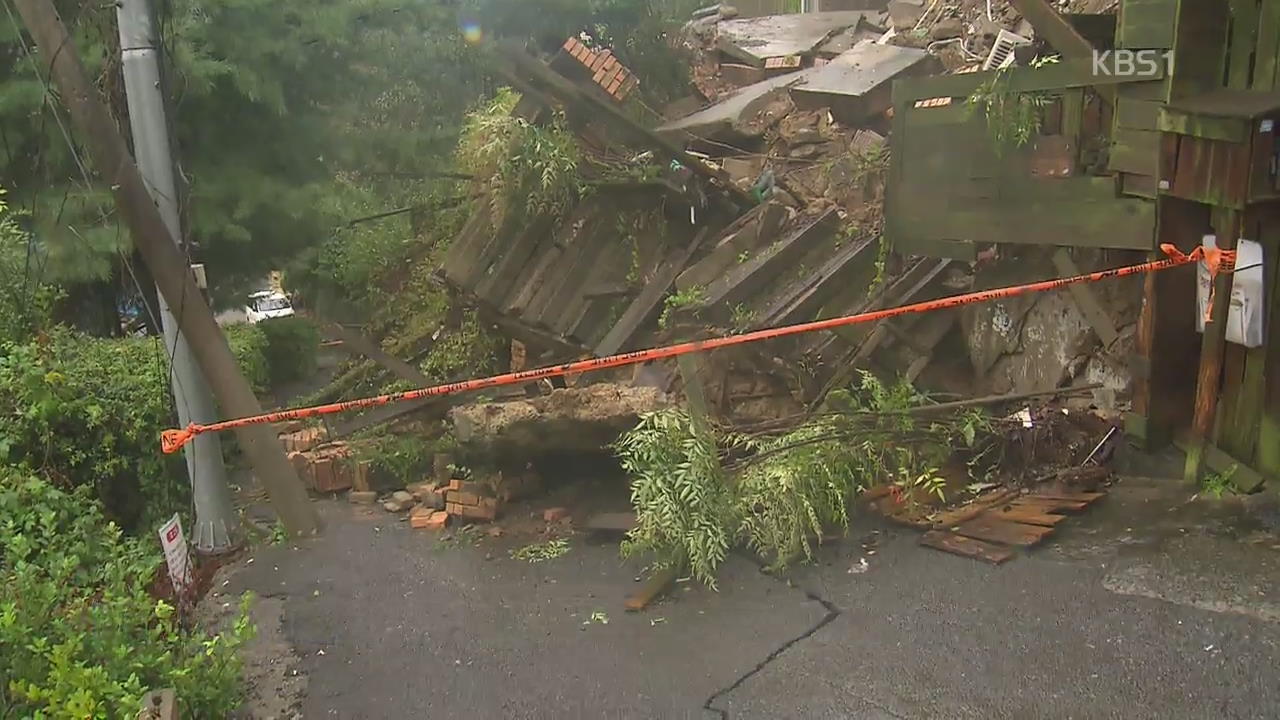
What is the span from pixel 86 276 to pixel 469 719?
6.88 metres

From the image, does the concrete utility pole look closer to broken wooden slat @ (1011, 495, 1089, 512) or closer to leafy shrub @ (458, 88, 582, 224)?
leafy shrub @ (458, 88, 582, 224)

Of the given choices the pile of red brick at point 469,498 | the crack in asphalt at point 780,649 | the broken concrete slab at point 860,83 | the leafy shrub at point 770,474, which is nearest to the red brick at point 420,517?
the pile of red brick at point 469,498

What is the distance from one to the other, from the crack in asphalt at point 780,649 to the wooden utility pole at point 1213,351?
248 cm

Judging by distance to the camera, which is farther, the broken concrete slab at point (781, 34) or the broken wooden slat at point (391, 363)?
the broken concrete slab at point (781, 34)

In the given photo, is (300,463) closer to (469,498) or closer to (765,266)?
(469,498)

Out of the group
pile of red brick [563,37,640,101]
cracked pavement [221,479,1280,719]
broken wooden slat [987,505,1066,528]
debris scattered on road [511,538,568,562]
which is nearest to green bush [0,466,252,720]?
cracked pavement [221,479,1280,719]

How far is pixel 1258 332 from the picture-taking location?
522 cm

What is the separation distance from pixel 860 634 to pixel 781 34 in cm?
1014

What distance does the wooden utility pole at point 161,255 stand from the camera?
17.4 feet

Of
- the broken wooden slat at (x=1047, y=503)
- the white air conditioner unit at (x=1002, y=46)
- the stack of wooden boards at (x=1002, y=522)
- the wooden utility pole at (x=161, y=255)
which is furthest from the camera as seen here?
the white air conditioner unit at (x=1002, y=46)

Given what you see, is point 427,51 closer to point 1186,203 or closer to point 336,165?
point 336,165

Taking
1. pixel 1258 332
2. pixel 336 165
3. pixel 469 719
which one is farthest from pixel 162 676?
pixel 336 165

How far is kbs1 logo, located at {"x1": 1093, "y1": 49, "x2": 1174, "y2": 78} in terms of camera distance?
550 centimetres

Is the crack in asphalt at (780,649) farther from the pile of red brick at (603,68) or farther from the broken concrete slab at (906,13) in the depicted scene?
the broken concrete slab at (906,13)
